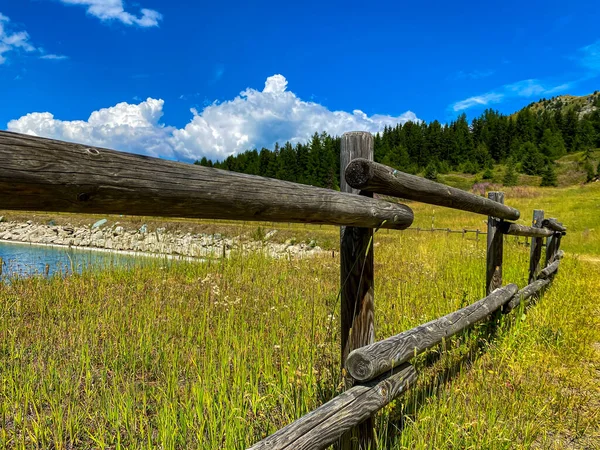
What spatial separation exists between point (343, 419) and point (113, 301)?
3.72 m

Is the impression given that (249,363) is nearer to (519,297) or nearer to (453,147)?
(519,297)

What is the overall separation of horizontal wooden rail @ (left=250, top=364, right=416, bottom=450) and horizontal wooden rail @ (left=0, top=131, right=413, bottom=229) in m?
0.83

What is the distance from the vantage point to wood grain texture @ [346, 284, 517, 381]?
73.8 inches

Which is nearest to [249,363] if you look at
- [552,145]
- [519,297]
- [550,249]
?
[519,297]

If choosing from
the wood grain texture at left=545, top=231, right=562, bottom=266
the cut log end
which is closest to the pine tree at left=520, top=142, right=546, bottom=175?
the wood grain texture at left=545, top=231, right=562, bottom=266

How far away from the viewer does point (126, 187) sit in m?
1.07

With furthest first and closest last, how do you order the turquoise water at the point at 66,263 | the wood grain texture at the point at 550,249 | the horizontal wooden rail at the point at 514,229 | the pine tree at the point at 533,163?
the pine tree at the point at 533,163, the wood grain texture at the point at 550,249, the turquoise water at the point at 66,263, the horizontal wooden rail at the point at 514,229

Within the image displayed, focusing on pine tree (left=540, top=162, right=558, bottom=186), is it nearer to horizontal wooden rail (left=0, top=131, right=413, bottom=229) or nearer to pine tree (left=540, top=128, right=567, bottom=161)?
pine tree (left=540, top=128, right=567, bottom=161)

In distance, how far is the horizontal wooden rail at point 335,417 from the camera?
1499 mm

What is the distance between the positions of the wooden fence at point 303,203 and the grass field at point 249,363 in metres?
0.39

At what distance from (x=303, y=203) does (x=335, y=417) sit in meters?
0.93

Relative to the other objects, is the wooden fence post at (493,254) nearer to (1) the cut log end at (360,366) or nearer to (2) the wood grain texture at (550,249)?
(1) the cut log end at (360,366)

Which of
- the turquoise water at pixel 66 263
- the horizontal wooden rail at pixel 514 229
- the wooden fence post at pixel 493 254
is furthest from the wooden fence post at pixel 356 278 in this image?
the turquoise water at pixel 66 263

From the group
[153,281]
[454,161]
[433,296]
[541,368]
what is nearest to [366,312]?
[541,368]
